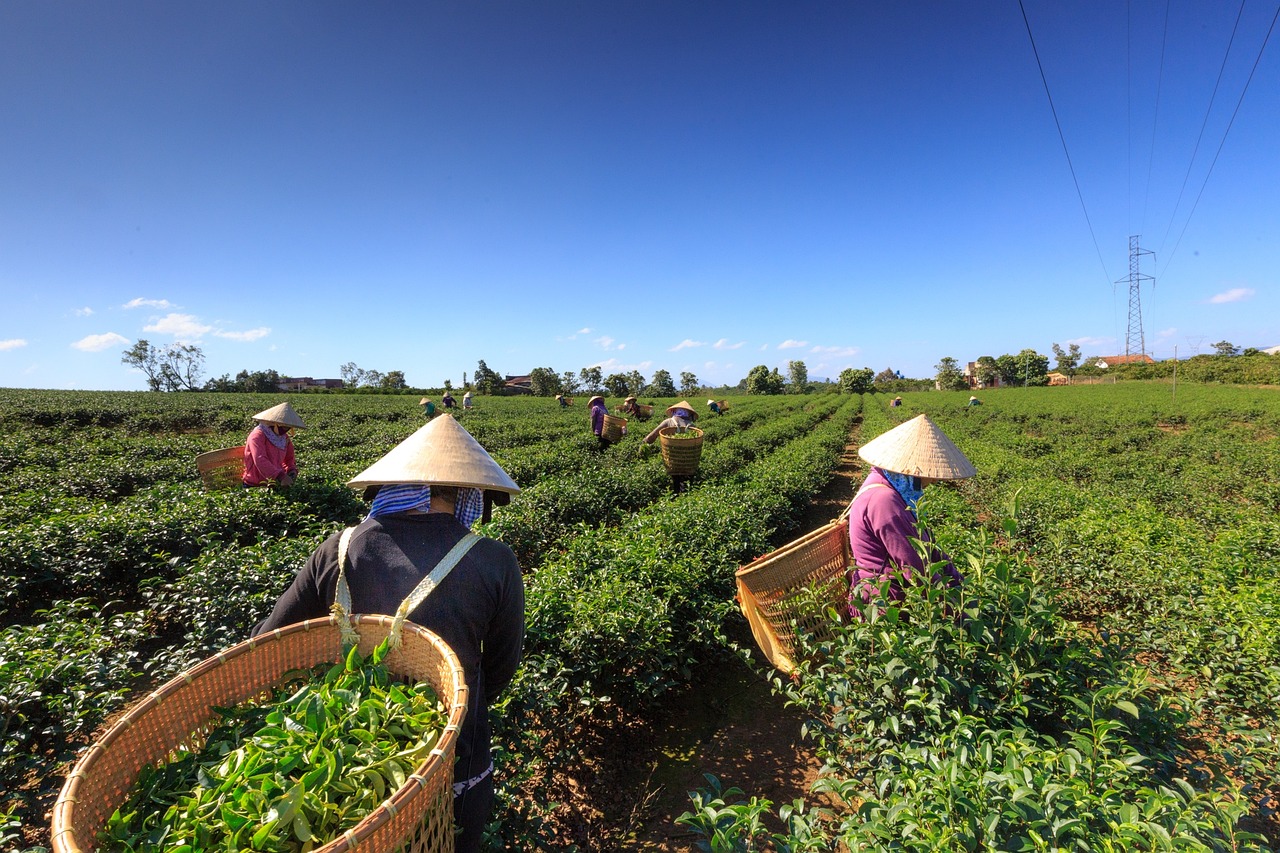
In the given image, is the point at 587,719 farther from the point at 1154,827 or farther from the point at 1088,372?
the point at 1088,372

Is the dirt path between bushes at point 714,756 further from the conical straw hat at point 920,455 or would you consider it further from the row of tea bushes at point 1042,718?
the conical straw hat at point 920,455

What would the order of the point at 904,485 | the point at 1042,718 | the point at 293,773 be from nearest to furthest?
the point at 293,773 → the point at 1042,718 → the point at 904,485

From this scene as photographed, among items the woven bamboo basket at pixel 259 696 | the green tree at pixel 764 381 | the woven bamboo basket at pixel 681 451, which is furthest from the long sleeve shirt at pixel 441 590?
the green tree at pixel 764 381

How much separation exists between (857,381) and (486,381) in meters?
54.1

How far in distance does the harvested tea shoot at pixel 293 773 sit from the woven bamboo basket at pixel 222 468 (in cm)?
644

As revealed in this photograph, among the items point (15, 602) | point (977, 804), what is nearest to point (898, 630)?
point (977, 804)

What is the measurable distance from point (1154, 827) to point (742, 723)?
2878 millimetres

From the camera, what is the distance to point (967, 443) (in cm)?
1296

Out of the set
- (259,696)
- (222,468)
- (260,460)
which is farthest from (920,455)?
(222,468)

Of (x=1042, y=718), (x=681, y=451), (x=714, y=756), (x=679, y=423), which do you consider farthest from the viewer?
(x=679, y=423)

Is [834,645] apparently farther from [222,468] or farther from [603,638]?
[222,468]

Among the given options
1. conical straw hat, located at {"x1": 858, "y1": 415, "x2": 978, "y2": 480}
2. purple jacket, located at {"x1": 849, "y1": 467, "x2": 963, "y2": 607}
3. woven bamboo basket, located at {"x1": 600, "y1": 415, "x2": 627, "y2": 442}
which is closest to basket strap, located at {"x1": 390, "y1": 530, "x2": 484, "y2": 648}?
purple jacket, located at {"x1": 849, "y1": 467, "x2": 963, "y2": 607}

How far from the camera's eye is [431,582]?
166cm

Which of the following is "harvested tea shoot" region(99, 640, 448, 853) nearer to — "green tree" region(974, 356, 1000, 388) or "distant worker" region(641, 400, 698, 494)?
"distant worker" region(641, 400, 698, 494)
